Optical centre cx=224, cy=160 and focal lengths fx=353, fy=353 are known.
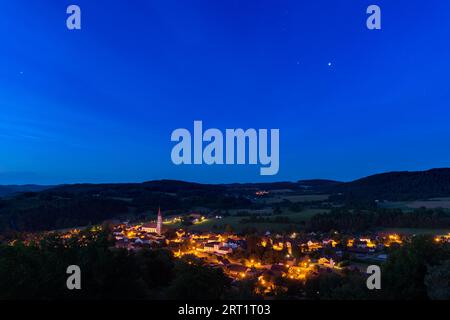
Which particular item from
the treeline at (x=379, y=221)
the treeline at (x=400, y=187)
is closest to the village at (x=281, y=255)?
the treeline at (x=379, y=221)

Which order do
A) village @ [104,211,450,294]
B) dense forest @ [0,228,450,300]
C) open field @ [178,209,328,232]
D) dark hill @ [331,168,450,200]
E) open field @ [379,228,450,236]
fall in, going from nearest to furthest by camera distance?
dense forest @ [0,228,450,300] → village @ [104,211,450,294] → open field @ [379,228,450,236] → open field @ [178,209,328,232] → dark hill @ [331,168,450,200]

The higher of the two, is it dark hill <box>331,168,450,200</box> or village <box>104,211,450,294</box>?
dark hill <box>331,168,450,200</box>

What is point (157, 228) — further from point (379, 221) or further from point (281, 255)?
point (379, 221)

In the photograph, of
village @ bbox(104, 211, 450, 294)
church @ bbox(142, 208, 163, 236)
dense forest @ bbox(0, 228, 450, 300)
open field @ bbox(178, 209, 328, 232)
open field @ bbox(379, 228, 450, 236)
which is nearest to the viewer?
dense forest @ bbox(0, 228, 450, 300)

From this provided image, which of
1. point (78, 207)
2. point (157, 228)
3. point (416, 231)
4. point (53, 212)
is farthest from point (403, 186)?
point (53, 212)

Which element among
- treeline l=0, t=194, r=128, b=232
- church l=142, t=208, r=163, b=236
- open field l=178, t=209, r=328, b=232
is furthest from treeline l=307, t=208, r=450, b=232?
treeline l=0, t=194, r=128, b=232

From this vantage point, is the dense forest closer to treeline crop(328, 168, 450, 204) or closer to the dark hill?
treeline crop(328, 168, 450, 204)
